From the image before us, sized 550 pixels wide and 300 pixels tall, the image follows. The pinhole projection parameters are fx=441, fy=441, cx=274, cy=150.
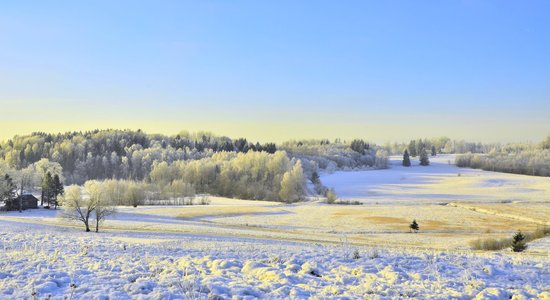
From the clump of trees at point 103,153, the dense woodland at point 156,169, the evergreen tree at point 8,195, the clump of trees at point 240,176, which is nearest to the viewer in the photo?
the evergreen tree at point 8,195

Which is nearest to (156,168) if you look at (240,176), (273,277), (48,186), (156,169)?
(156,169)

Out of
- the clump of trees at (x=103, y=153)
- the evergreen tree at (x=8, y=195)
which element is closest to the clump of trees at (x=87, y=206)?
Result: the evergreen tree at (x=8, y=195)

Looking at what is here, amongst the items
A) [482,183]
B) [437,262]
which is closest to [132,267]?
[437,262]

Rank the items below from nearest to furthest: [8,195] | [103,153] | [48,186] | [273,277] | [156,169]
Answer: [273,277] < [8,195] < [48,186] < [156,169] < [103,153]

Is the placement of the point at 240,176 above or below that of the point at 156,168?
below

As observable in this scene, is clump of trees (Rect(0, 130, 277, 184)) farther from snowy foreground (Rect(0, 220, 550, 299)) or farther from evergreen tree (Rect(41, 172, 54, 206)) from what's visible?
snowy foreground (Rect(0, 220, 550, 299))

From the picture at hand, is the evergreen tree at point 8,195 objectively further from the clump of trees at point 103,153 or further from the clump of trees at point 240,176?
the clump of trees at point 103,153

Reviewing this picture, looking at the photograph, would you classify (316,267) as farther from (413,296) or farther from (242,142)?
(242,142)

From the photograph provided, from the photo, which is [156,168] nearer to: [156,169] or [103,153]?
[156,169]

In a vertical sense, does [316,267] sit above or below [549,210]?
above

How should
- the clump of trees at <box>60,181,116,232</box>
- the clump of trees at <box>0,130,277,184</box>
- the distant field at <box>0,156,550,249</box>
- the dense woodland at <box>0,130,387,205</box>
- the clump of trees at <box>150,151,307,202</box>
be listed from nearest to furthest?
the distant field at <box>0,156,550,249</box> → the clump of trees at <box>60,181,116,232</box> → the dense woodland at <box>0,130,387,205</box> → the clump of trees at <box>150,151,307,202</box> → the clump of trees at <box>0,130,277,184</box>

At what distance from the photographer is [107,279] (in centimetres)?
1112

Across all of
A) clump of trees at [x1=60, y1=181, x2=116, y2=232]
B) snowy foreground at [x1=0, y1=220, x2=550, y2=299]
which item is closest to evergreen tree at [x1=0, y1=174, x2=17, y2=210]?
clump of trees at [x1=60, y1=181, x2=116, y2=232]

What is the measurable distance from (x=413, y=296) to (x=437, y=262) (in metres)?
4.22
